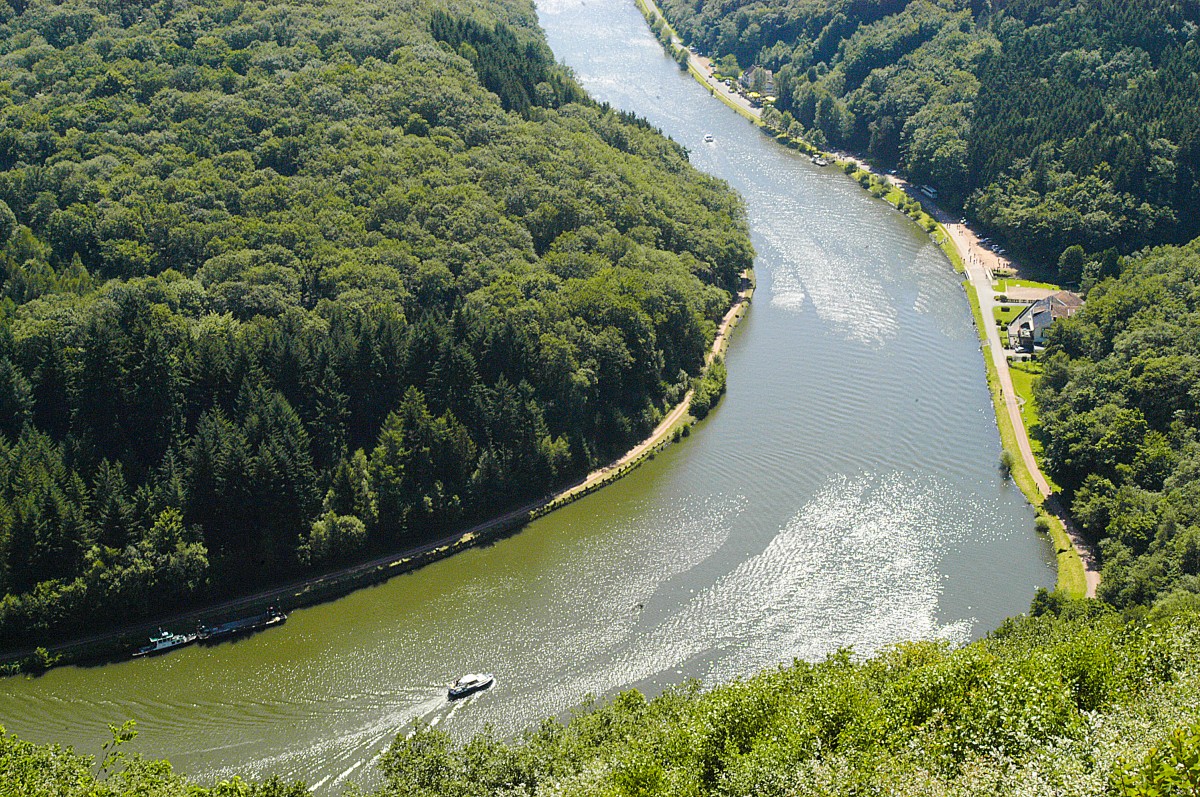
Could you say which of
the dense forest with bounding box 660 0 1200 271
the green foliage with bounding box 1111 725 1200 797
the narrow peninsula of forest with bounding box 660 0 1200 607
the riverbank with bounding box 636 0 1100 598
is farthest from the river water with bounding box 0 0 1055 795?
the green foliage with bounding box 1111 725 1200 797

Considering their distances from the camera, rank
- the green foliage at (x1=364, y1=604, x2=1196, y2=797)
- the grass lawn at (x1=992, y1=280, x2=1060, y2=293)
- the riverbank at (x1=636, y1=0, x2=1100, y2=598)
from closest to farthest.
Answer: the green foliage at (x1=364, y1=604, x2=1196, y2=797), the riverbank at (x1=636, y1=0, x2=1100, y2=598), the grass lawn at (x1=992, y1=280, x2=1060, y2=293)

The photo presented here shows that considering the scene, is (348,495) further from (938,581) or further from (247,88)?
(247,88)

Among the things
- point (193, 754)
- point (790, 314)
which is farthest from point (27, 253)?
point (790, 314)

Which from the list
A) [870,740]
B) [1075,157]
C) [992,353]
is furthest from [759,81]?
[870,740]

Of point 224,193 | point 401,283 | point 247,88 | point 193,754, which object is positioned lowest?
point 193,754

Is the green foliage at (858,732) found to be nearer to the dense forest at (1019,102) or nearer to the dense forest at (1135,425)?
the dense forest at (1135,425)

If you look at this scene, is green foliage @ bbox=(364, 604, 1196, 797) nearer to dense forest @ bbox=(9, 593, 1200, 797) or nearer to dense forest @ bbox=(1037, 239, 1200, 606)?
dense forest @ bbox=(9, 593, 1200, 797)
